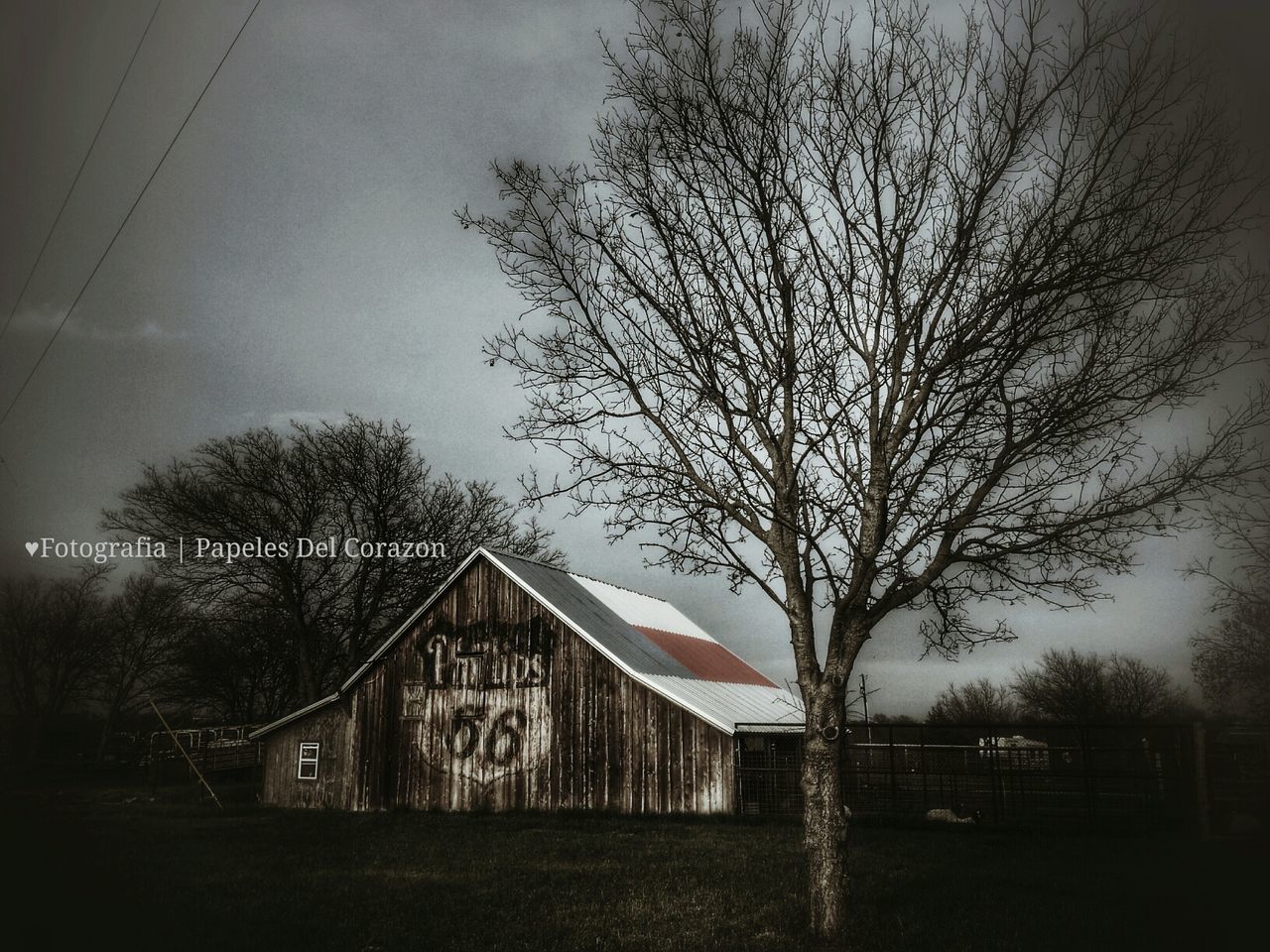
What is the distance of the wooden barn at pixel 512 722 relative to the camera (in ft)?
77.7

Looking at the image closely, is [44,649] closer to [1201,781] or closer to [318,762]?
[318,762]

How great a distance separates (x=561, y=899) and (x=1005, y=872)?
6.68 m

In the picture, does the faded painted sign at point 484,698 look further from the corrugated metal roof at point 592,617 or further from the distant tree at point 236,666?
the distant tree at point 236,666

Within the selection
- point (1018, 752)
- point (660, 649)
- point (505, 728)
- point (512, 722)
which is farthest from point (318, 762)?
point (1018, 752)

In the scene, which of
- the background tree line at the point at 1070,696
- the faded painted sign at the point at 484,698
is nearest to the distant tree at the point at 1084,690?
the background tree line at the point at 1070,696

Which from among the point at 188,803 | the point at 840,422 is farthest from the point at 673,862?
the point at 188,803

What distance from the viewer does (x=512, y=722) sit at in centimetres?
2527

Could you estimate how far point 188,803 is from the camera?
28844 millimetres

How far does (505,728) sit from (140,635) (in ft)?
58.6

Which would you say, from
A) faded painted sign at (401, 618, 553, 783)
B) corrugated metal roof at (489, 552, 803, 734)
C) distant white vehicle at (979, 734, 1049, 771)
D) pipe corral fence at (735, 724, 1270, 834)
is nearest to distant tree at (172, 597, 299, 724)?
faded painted sign at (401, 618, 553, 783)

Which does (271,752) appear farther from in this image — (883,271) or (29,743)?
(883,271)

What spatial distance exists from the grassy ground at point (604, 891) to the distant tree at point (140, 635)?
14961 mm

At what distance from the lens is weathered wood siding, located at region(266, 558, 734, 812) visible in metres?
23.7

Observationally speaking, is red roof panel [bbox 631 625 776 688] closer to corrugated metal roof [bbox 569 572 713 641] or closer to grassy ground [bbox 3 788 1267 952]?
corrugated metal roof [bbox 569 572 713 641]
